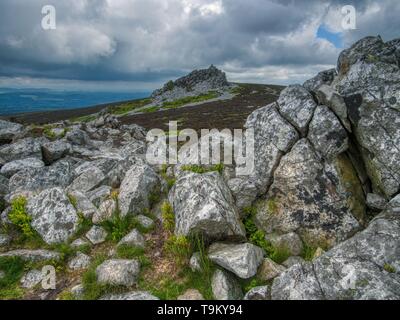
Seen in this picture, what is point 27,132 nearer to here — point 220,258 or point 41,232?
point 41,232

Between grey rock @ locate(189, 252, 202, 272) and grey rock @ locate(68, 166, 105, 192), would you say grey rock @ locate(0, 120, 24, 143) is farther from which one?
grey rock @ locate(189, 252, 202, 272)

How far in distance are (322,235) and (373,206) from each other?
6.98 ft

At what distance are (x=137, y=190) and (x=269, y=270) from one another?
6064 millimetres

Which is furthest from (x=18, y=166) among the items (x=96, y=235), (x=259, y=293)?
(x=259, y=293)

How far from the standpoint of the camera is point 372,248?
28.3ft

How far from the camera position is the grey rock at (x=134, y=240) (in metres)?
11.1

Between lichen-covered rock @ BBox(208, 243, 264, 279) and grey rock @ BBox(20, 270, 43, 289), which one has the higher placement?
lichen-covered rock @ BBox(208, 243, 264, 279)

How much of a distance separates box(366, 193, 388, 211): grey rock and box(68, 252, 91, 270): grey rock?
10022mm

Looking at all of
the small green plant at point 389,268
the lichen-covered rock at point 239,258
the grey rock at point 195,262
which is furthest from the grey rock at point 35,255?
the small green plant at point 389,268

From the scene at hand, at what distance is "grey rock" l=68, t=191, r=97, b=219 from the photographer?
40.9 ft

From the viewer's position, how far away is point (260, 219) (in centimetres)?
1171

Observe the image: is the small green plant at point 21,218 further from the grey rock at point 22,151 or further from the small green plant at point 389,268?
the small green plant at point 389,268

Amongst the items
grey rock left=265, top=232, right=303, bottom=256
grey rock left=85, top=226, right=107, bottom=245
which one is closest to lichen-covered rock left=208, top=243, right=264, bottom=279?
grey rock left=265, top=232, right=303, bottom=256
